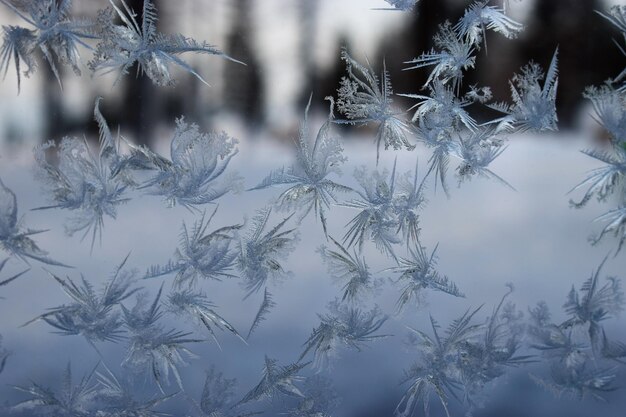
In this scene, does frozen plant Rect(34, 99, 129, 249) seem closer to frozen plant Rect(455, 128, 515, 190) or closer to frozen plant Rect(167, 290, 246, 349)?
frozen plant Rect(167, 290, 246, 349)

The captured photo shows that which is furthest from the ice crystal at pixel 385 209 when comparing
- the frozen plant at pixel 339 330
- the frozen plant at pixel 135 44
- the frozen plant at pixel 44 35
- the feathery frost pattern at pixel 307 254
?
the frozen plant at pixel 44 35

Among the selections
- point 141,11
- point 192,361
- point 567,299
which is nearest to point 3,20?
point 141,11

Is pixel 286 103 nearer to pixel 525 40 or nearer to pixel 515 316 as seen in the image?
pixel 525 40

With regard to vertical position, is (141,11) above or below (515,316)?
above

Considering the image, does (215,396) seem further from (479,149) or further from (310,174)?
(479,149)

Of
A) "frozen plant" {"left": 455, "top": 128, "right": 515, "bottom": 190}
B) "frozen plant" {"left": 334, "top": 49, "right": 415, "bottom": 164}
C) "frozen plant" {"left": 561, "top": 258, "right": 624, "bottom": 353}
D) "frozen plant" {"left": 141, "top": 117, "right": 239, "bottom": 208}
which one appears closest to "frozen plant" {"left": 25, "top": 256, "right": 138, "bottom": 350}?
"frozen plant" {"left": 141, "top": 117, "right": 239, "bottom": 208}

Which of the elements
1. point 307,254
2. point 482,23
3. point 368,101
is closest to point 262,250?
point 307,254
